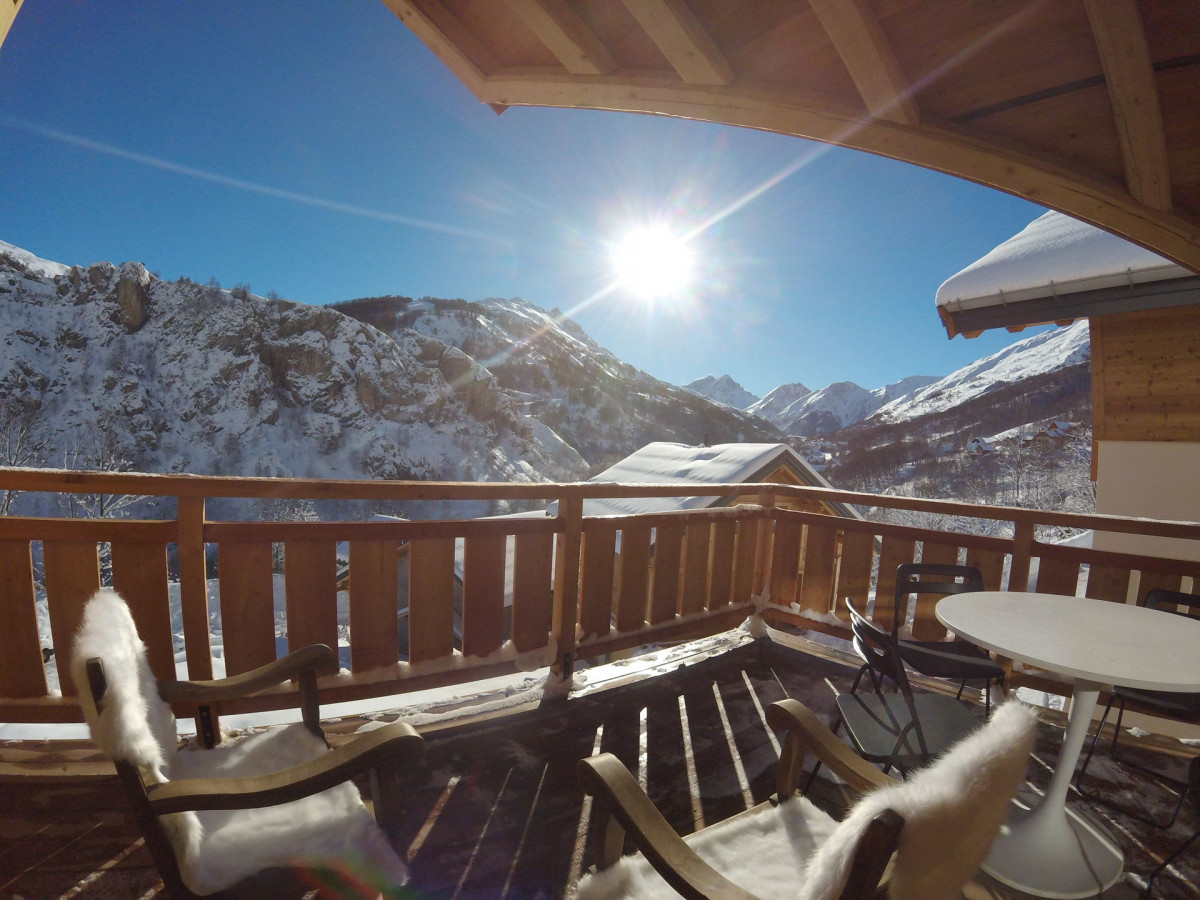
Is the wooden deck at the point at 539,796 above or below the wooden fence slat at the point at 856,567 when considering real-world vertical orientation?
below

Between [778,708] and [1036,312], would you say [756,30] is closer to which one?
[778,708]

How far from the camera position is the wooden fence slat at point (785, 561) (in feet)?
12.4

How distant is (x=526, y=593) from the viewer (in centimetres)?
296

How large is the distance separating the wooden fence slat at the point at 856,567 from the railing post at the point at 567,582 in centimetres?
186

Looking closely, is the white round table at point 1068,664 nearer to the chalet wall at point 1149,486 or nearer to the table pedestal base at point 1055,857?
the table pedestal base at point 1055,857

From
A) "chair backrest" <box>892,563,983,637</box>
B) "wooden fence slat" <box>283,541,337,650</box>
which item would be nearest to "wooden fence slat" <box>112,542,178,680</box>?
"wooden fence slat" <box>283,541,337,650</box>

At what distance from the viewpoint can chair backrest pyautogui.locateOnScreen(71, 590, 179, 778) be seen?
3.33ft

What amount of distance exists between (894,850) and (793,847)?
81 centimetres

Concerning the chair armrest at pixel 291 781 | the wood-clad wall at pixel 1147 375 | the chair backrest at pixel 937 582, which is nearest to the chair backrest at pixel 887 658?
the chair backrest at pixel 937 582

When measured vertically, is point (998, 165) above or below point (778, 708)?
above

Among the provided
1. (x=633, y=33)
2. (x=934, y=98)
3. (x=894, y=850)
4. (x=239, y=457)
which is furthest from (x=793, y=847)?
(x=239, y=457)

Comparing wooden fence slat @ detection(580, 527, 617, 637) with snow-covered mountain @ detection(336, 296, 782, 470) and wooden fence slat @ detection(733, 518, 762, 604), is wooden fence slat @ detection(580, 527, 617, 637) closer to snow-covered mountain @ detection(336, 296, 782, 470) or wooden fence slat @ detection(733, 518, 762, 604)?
wooden fence slat @ detection(733, 518, 762, 604)

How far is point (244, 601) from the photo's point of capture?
2.32 meters

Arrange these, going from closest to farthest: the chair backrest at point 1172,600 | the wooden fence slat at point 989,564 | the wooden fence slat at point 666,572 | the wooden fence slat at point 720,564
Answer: the chair backrest at point 1172,600 < the wooden fence slat at point 989,564 < the wooden fence slat at point 666,572 < the wooden fence slat at point 720,564
